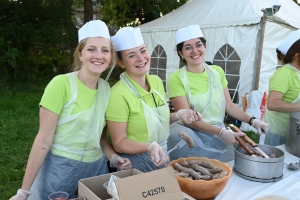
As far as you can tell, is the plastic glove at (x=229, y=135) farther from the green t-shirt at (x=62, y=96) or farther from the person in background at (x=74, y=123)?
the green t-shirt at (x=62, y=96)

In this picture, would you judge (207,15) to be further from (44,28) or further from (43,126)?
(43,126)

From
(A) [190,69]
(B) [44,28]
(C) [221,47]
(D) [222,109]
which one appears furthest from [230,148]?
(B) [44,28]

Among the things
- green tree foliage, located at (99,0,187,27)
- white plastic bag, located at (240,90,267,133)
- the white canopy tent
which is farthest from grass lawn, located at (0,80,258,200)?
green tree foliage, located at (99,0,187,27)

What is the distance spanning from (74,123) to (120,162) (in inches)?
12.5

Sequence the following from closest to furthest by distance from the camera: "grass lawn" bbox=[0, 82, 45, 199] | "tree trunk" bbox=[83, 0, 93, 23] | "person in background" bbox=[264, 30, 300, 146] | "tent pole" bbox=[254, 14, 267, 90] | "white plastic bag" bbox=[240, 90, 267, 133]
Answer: "person in background" bbox=[264, 30, 300, 146], "grass lawn" bbox=[0, 82, 45, 199], "white plastic bag" bbox=[240, 90, 267, 133], "tent pole" bbox=[254, 14, 267, 90], "tree trunk" bbox=[83, 0, 93, 23]

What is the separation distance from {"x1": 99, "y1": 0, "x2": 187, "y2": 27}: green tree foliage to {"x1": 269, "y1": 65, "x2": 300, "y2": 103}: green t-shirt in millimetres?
7690

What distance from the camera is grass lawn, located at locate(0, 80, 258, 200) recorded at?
330 cm

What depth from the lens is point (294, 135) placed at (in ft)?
6.15

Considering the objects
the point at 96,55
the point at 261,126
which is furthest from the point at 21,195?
the point at 261,126

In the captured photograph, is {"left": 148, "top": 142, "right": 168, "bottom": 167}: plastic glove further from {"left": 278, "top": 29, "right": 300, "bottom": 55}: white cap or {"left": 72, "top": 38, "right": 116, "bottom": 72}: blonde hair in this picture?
{"left": 278, "top": 29, "right": 300, "bottom": 55}: white cap

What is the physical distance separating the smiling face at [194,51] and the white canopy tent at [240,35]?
12.3 feet

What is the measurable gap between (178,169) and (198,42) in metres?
0.95

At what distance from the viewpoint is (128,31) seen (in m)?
1.66

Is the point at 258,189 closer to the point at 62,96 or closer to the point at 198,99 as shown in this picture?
the point at 198,99
